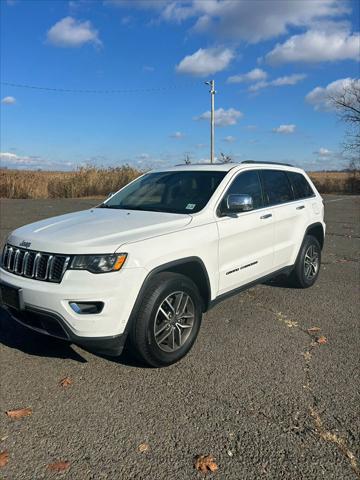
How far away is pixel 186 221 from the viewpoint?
12.6ft

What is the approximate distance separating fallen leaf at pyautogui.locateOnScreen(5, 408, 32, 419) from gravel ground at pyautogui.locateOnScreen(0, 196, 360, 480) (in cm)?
5

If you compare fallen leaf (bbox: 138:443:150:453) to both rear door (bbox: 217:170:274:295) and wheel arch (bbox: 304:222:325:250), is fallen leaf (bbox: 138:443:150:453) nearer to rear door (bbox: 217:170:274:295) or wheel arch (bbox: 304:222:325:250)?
rear door (bbox: 217:170:274:295)

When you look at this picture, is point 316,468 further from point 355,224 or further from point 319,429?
point 355,224

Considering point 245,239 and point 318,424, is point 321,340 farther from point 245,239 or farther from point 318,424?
point 318,424

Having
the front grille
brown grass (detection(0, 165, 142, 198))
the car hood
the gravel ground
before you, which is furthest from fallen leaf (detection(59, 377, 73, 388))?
brown grass (detection(0, 165, 142, 198))

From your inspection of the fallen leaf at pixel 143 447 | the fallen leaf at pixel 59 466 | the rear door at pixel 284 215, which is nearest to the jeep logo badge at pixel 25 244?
the fallen leaf at pixel 59 466

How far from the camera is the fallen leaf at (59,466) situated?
247cm

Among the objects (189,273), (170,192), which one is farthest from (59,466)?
(170,192)

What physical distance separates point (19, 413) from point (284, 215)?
3638mm

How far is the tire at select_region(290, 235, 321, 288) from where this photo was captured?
5.68 m

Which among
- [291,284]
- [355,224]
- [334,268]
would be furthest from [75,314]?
[355,224]

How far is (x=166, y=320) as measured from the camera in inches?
141

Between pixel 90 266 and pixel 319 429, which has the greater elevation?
pixel 90 266

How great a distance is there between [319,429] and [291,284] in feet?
10.9
